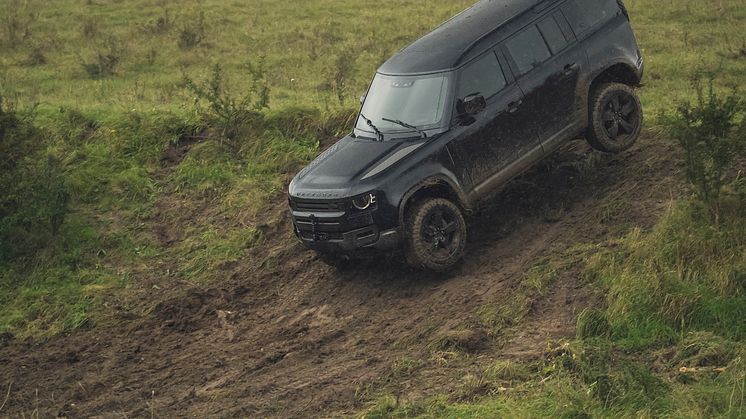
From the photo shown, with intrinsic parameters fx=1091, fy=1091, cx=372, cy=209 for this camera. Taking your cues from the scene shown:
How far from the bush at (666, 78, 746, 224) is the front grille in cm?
340

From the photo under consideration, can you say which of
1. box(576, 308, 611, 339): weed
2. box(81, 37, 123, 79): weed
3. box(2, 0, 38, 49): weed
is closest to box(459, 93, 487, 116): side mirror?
box(576, 308, 611, 339): weed

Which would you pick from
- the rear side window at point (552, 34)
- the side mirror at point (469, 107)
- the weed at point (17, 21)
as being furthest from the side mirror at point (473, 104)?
the weed at point (17, 21)

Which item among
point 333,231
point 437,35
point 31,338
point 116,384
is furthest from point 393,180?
point 31,338

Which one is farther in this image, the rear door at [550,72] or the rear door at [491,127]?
the rear door at [550,72]

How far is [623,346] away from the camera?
922 centimetres

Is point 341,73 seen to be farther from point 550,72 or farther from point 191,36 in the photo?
point 550,72

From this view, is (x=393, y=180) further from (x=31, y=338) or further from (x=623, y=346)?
(x=31, y=338)

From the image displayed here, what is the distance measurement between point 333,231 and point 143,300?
2.67m

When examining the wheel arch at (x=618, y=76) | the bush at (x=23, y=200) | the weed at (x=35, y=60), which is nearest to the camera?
the wheel arch at (x=618, y=76)

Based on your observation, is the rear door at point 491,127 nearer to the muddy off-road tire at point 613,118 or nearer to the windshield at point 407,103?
the windshield at point 407,103

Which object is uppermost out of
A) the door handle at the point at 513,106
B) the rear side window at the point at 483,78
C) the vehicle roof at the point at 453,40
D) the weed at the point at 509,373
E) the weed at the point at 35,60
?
the weed at the point at 35,60

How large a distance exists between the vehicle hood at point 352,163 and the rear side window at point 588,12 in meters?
2.64

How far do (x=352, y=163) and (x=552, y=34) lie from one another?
2.92m

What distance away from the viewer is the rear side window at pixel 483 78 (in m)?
11.7
